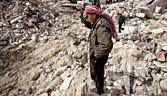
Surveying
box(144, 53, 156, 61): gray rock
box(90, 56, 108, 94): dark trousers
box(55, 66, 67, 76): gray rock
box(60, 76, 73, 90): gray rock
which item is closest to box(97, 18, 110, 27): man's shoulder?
box(90, 56, 108, 94): dark trousers

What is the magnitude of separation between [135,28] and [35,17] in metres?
2.99

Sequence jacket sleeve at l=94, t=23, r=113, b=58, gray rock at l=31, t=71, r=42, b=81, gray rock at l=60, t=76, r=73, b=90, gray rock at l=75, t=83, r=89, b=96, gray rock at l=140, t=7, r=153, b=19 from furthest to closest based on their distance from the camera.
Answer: gray rock at l=140, t=7, r=153, b=19
gray rock at l=31, t=71, r=42, b=81
gray rock at l=60, t=76, r=73, b=90
gray rock at l=75, t=83, r=89, b=96
jacket sleeve at l=94, t=23, r=113, b=58

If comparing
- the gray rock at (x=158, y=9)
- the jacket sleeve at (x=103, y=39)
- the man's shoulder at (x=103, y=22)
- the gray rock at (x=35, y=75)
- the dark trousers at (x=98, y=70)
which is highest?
the man's shoulder at (x=103, y=22)

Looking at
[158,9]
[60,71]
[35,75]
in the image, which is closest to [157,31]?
[158,9]

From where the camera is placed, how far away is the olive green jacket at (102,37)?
11.6 ft

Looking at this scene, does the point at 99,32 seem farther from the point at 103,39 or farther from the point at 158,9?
the point at 158,9

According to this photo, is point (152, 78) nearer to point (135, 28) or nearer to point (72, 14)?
point (135, 28)

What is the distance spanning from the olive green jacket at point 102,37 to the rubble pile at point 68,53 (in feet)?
2.58

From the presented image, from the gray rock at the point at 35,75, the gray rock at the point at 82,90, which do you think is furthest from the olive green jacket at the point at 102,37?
Result: the gray rock at the point at 35,75

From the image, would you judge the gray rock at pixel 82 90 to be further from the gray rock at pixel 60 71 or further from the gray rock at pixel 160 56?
Answer: the gray rock at pixel 160 56

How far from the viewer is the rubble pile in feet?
15.3

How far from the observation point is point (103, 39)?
139 inches

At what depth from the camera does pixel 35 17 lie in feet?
25.4

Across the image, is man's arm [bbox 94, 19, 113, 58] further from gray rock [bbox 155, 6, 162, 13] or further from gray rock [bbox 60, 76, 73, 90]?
gray rock [bbox 155, 6, 162, 13]
